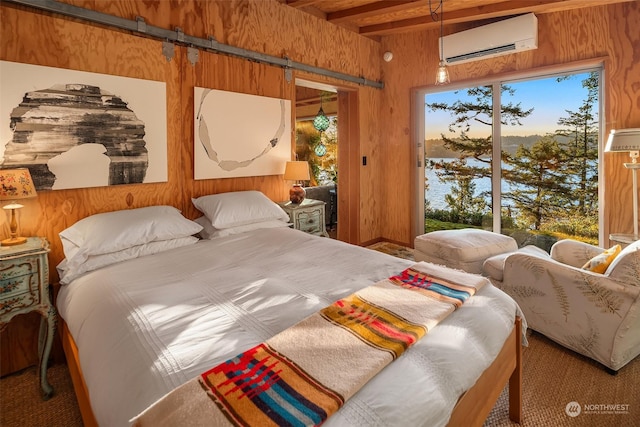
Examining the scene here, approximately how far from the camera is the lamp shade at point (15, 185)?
198 centimetres

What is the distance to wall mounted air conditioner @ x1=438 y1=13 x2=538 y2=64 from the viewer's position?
3.59m

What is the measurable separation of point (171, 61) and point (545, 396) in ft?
11.3

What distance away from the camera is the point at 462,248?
3.16 metres

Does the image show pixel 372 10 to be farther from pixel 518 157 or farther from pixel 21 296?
pixel 21 296

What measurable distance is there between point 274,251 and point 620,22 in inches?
146

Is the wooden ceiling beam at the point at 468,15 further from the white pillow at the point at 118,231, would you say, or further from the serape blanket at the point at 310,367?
the white pillow at the point at 118,231

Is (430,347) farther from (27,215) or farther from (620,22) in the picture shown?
(620,22)

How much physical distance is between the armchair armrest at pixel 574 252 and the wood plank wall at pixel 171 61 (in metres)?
2.54

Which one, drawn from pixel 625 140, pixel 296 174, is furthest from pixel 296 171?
pixel 625 140

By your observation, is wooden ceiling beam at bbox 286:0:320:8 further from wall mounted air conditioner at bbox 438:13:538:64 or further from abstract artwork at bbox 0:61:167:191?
abstract artwork at bbox 0:61:167:191

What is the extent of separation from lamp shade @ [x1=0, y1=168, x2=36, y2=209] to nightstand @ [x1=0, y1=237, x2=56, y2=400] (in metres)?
0.29

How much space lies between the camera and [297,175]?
3.67 m

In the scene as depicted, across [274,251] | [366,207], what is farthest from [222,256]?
[366,207]

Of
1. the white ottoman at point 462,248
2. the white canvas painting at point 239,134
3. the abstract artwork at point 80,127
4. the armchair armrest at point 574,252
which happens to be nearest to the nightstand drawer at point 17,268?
the abstract artwork at point 80,127
